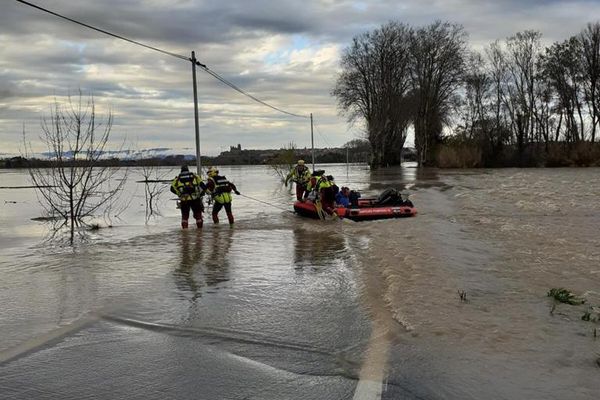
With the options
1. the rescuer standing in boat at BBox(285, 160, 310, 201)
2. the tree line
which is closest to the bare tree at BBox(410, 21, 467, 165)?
the tree line

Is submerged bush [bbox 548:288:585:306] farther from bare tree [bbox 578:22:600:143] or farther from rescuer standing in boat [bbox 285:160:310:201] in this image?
bare tree [bbox 578:22:600:143]

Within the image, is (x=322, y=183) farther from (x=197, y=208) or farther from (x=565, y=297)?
(x=565, y=297)

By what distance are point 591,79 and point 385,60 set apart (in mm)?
20990

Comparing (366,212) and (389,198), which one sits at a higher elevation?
(389,198)

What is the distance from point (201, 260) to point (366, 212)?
714cm

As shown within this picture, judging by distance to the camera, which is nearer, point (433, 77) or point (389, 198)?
point (389, 198)

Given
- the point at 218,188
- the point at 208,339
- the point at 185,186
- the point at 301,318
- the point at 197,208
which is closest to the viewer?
the point at 208,339

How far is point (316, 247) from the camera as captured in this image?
1137 cm

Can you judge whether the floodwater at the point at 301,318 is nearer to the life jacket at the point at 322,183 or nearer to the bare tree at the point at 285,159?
the life jacket at the point at 322,183

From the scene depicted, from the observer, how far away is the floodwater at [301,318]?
428 centimetres

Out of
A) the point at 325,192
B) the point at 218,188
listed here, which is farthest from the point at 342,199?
the point at 218,188

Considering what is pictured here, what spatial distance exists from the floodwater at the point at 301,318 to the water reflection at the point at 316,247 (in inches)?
2.6

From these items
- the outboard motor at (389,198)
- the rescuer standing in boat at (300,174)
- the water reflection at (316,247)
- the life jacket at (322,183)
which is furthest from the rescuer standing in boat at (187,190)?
the outboard motor at (389,198)

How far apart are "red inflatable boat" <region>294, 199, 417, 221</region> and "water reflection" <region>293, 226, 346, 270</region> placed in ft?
4.54
